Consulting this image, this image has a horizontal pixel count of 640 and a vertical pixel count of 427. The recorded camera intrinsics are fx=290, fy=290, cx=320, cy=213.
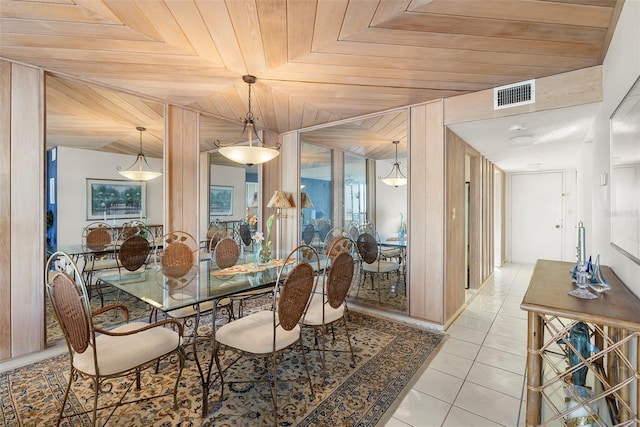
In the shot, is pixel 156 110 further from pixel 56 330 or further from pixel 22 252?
pixel 56 330

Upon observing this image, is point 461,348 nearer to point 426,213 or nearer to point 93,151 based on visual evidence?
point 426,213

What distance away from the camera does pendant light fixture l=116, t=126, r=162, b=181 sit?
3.11 m

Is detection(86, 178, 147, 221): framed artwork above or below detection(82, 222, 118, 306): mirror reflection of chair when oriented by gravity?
above

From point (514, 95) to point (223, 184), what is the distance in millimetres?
3401

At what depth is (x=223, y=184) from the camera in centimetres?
393

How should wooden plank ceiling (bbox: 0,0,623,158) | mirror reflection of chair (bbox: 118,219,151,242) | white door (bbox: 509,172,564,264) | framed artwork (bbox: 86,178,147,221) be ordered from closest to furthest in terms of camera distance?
wooden plank ceiling (bbox: 0,0,623,158), framed artwork (bbox: 86,178,147,221), mirror reflection of chair (bbox: 118,219,151,242), white door (bbox: 509,172,564,264)

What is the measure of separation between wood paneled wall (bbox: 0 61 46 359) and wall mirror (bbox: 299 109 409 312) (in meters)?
2.85

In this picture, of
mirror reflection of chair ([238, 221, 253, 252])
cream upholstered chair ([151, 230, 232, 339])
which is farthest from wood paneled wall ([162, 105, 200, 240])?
mirror reflection of chair ([238, 221, 253, 252])

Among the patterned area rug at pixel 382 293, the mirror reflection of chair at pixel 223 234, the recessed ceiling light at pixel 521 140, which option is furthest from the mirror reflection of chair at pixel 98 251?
the recessed ceiling light at pixel 521 140

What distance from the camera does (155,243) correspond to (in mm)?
3213

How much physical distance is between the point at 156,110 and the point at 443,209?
3.31 m

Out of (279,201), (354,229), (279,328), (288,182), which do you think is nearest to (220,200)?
(279,201)

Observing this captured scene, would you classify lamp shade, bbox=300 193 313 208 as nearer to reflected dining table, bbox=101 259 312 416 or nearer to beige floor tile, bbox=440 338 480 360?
reflected dining table, bbox=101 259 312 416

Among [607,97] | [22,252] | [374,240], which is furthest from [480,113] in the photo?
[22,252]
